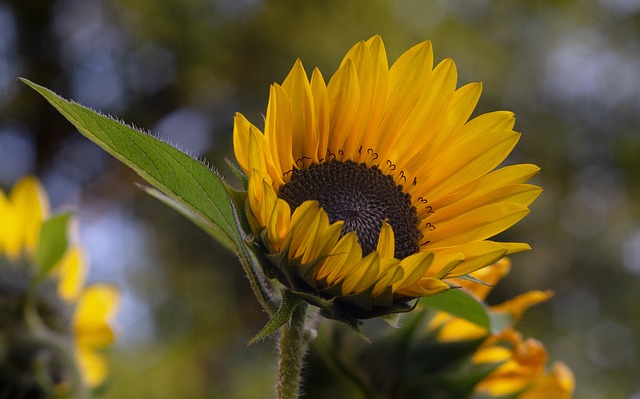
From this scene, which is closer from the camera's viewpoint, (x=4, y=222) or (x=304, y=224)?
(x=304, y=224)

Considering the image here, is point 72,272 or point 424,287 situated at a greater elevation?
point 72,272

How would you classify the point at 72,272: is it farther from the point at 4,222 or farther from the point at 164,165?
the point at 164,165

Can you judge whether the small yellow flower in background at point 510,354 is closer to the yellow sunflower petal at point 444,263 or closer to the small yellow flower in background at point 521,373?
Result: the small yellow flower in background at point 521,373

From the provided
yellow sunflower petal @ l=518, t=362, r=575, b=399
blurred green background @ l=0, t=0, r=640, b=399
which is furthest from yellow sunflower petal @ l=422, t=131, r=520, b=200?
blurred green background @ l=0, t=0, r=640, b=399

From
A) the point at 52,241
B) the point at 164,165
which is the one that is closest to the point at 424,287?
the point at 164,165

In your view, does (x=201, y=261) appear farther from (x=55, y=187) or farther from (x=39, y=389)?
(x=39, y=389)

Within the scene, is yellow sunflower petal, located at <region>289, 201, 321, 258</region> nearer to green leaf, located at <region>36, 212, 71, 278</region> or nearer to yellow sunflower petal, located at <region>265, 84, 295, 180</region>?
yellow sunflower petal, located at <region>265, 84, 295, 180</region>
